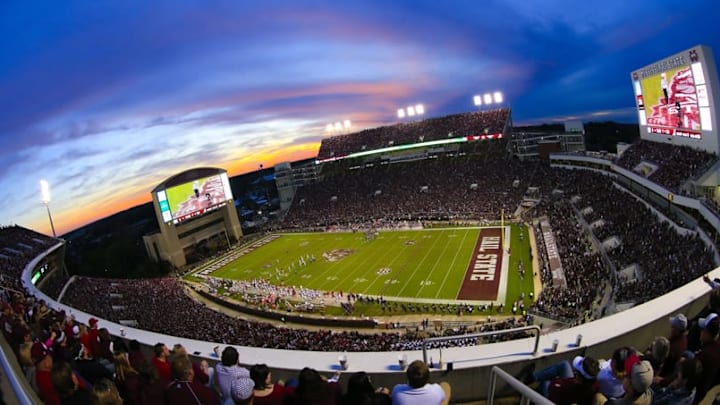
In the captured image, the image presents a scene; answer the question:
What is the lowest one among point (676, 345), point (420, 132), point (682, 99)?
point (676, 345)

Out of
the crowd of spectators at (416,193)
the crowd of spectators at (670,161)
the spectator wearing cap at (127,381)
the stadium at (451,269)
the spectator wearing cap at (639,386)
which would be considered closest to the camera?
→ the spectator wearing cap at (639,386)

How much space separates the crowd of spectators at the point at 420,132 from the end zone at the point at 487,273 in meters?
30.0

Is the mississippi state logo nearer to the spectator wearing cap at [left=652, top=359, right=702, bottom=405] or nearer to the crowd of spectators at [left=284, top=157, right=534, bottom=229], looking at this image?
the crowd of spectators at [left=284, top=157, right=534, bottom=229]

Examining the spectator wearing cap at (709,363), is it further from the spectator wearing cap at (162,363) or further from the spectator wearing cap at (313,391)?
the spectator wearing cap at (162,363)

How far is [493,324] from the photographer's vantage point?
18672 mm

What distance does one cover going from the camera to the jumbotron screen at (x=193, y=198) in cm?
4712

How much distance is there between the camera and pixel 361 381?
10.3ft

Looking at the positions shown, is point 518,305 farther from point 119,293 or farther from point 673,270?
point 119,293

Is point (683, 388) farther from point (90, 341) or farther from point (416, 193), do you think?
point (416, 193)

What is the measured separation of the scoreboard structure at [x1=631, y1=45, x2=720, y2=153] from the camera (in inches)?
887

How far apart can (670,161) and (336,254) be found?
86.6ft

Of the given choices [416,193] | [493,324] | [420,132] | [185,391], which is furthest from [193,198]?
[185,391]

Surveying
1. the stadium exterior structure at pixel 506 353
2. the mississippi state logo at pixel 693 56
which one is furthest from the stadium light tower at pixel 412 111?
the stadium exterior structure at pixel 506 353

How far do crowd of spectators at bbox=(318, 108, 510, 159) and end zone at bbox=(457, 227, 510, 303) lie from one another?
30029 millimetres
